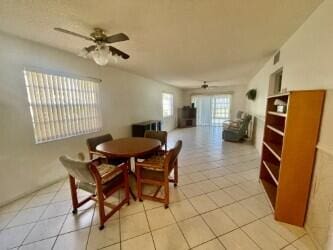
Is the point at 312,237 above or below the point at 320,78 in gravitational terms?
below

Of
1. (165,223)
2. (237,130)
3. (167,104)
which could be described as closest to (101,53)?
(165,223)

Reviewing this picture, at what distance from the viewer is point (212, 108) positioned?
29.2 ft

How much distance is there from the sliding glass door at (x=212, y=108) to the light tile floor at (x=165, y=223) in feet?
21.7

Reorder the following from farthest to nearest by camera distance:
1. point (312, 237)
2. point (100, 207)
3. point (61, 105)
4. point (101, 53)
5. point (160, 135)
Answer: point (160, 135) < point (61, 105) < point (101, 53) < point (100, 207) < point (312, 237)

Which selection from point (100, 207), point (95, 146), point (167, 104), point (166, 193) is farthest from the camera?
point (167, 104)

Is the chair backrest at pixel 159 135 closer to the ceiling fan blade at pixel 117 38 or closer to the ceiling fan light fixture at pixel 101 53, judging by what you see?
the ceiling fan light fixture at pixel 101 53

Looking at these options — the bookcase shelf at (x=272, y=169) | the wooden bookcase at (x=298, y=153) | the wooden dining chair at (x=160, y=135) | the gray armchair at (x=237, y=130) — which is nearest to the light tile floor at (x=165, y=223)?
the wooden bookcase at (x=298, y=153)

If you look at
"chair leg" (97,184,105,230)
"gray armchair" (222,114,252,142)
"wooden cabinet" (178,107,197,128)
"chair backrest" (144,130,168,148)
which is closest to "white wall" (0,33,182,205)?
"chair backrest" (144,130,168,148)

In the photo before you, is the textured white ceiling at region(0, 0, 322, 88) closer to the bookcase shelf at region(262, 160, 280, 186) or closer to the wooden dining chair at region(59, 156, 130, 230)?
the wooden dining chair at region(59, 156, 130, 230)

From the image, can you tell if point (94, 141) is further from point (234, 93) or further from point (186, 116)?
point (234, 93)

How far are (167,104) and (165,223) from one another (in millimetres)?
6241

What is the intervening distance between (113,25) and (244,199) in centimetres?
279

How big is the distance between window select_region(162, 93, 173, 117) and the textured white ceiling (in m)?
4.50

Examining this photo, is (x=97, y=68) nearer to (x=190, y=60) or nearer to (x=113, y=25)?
(x=113, y=25)
